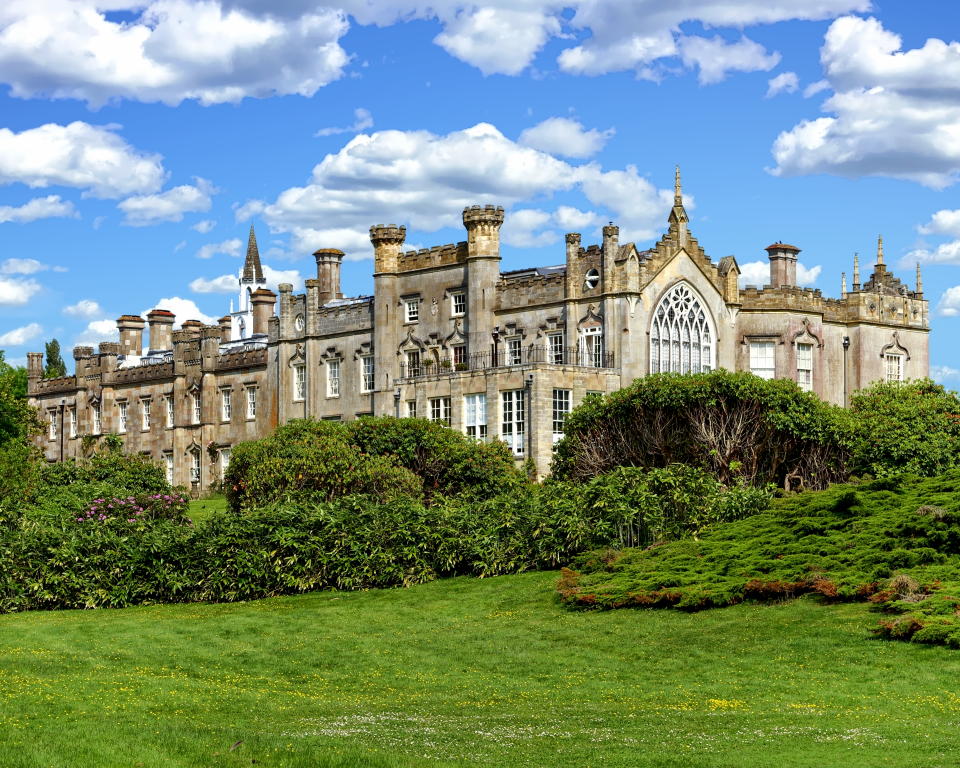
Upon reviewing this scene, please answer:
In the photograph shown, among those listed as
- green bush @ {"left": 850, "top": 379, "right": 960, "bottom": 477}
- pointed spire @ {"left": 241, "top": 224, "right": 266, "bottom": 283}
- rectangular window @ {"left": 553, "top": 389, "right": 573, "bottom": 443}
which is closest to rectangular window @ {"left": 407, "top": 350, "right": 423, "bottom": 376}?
rectangular window @ {"left": 553, "top": 389, "right": 573, "bottom": 443}

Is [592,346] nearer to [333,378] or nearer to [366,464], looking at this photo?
[333,378]

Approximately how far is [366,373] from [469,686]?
39.7 metres

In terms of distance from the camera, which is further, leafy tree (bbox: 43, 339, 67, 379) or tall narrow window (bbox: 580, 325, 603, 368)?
leafy tree (bbox: 43, 339, 67, 379)

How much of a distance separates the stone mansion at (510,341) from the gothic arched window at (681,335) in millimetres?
66

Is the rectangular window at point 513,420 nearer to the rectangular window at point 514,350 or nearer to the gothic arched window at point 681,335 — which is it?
the rectangular window at point 514,350

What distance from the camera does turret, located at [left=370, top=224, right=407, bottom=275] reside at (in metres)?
62.7

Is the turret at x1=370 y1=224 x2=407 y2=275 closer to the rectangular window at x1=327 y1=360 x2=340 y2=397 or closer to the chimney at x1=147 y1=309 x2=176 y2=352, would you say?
the rectangular window at x1=327 y1=360 x2=340 y2=397

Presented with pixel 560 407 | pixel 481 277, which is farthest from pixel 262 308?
pixel 560 407

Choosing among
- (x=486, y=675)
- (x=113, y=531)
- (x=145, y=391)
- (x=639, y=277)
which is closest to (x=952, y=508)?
(x=486, y=675)

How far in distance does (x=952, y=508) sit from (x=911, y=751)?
42.3ft

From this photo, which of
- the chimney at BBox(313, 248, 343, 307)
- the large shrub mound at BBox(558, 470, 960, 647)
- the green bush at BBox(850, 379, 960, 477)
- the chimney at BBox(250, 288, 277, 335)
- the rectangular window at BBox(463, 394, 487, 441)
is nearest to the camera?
the large shrub mound at BBox(558, 470, 960, 647)

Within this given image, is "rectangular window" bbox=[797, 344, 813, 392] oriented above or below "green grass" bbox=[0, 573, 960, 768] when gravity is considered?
above

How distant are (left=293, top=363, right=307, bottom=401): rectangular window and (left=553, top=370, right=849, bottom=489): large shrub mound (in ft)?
81.8

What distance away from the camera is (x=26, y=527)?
36906 mm
